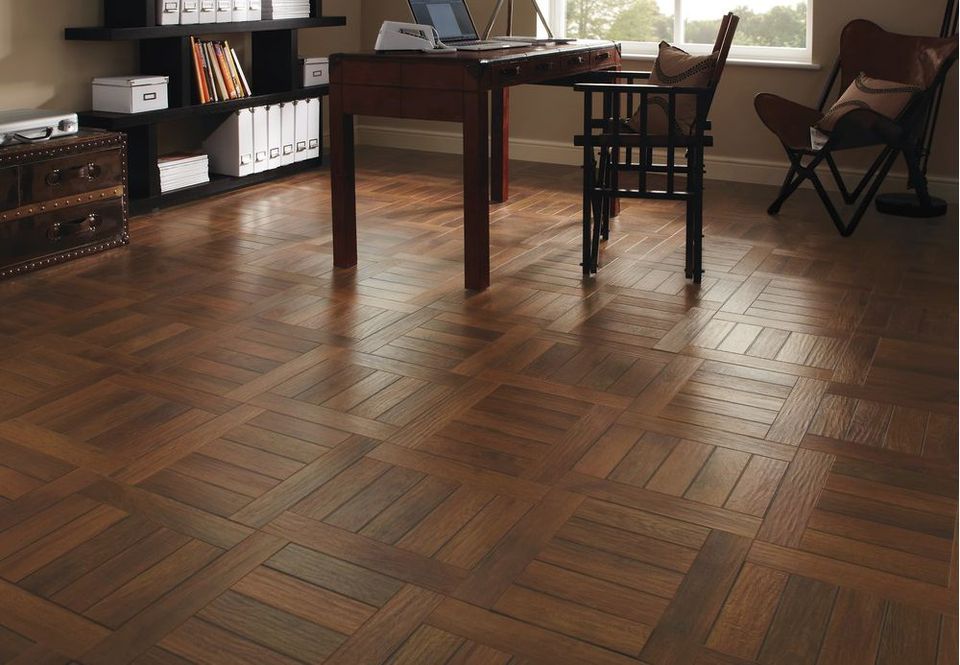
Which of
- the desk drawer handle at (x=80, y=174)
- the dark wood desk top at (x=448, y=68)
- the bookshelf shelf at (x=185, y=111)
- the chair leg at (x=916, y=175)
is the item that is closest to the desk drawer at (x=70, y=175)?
the desk drawer handle at (x=80, y=174)

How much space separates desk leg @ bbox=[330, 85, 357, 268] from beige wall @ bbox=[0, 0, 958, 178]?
6.00 ft

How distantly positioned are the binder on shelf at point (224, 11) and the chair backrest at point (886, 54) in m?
3.20

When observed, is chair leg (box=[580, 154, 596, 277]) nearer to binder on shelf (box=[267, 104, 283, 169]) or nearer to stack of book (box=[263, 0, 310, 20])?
binder on shelf (box=[267, 104, 283, 169])

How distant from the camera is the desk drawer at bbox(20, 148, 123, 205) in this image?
4344 mm

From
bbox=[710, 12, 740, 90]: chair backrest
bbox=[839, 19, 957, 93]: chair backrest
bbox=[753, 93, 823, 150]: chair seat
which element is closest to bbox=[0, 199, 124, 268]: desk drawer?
bbox=[710, 12, 740, 90]: chair backrest

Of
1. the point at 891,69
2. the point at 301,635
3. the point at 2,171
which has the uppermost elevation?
the point at 891,69

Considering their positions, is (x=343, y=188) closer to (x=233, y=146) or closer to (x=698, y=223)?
(x=698, y=223)

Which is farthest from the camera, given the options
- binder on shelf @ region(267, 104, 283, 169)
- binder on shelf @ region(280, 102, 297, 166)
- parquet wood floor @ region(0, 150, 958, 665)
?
binder on shelf @ region(280, 102, 297, 166)

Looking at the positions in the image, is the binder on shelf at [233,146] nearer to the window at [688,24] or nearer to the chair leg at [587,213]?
the window at [688,24]

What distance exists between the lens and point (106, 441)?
112 inches

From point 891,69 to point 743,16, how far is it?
40.6 inches

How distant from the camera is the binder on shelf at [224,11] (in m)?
5.88

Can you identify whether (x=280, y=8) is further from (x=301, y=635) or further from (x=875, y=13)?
(x=301, y=635)

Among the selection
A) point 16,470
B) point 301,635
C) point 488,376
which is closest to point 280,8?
point 488,376
